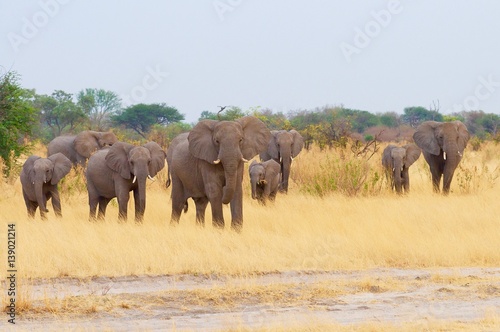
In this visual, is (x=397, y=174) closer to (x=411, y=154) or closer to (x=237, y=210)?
(x=411, y=154)

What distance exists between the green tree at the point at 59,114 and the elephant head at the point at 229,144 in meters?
39.0

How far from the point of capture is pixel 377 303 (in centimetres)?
896

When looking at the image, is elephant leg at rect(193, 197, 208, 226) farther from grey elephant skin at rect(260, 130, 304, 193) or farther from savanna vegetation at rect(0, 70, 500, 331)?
grey elephant skin at rect(260, 130, 304, 193)

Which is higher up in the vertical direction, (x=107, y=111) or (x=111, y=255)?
(x=107, y=111)

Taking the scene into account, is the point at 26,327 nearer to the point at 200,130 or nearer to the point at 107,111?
the point at 200,130

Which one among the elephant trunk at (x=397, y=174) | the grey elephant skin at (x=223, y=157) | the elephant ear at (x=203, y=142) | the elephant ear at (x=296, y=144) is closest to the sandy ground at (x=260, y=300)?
the grey elephant skin at (x=223, y=157)

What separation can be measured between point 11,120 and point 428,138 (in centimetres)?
914

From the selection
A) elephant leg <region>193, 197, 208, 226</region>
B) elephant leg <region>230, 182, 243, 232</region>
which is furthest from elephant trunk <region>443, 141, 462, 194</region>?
elephant leg <region>230, 182, 243, 232</region>

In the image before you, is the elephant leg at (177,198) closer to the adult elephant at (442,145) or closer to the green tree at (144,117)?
the adult elephant at (442,145)

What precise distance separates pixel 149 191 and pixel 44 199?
5.09 m

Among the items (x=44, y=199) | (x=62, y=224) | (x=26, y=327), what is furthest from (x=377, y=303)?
(x=44, y=199)

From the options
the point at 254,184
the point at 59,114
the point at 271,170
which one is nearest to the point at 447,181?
the point at 271,170

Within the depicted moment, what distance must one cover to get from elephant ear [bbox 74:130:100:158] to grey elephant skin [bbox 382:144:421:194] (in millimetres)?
7656

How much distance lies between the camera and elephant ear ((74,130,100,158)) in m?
24.2
